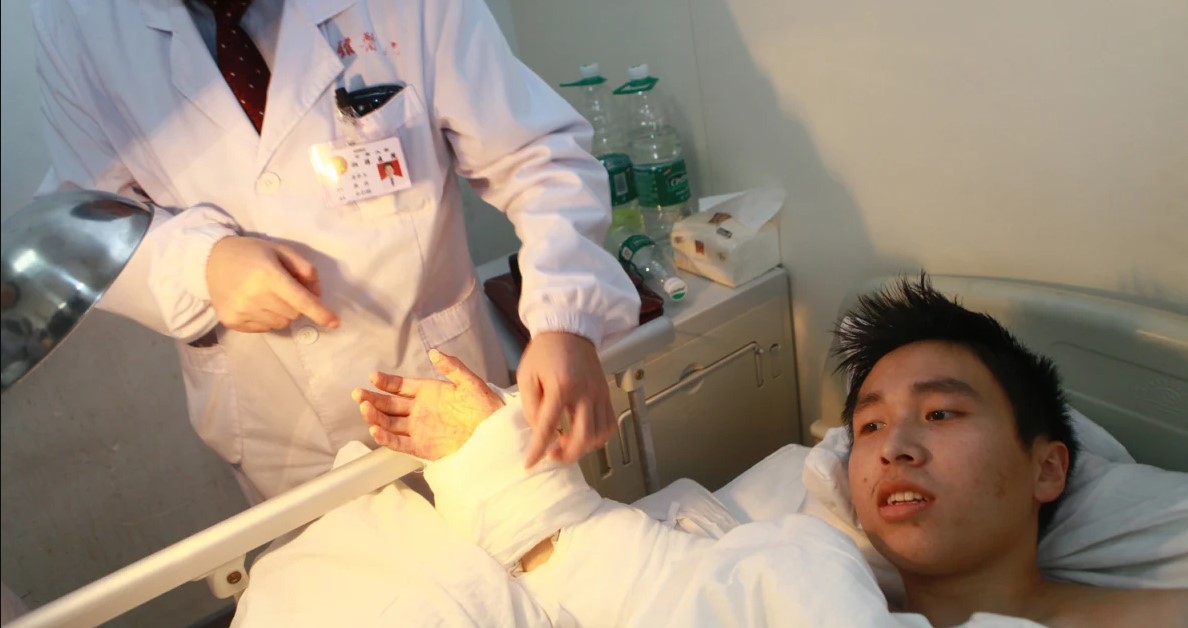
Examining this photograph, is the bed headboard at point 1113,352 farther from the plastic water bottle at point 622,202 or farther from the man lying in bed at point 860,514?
the plastic water bottle at point 622,202

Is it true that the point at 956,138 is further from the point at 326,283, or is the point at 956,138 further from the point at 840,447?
the point at 326,283

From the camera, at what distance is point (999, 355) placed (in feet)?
3.77

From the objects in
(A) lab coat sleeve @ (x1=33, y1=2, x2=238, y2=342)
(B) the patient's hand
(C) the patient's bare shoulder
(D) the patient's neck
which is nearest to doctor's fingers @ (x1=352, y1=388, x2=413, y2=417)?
(B) the patient's hand

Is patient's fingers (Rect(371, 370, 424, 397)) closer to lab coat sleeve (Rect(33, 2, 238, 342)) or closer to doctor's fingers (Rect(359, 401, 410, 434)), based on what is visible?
doctor's fingers (Rect(359, 401, 410, 434))

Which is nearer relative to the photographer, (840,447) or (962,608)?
(962,608)

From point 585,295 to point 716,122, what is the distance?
855mm

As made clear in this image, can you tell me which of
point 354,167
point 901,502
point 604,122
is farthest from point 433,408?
point 604,122

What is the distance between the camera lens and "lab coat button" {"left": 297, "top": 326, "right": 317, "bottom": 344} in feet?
3.96

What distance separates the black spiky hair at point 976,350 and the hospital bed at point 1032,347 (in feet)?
0.23

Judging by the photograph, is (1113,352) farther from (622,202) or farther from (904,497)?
(622,202)

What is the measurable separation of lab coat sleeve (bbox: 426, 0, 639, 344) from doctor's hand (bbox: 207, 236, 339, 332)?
0.27 m

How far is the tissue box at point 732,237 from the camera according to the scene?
5.58 feet

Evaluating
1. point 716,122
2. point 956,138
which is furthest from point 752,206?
point 956,138

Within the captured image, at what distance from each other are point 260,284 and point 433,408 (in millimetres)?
278
